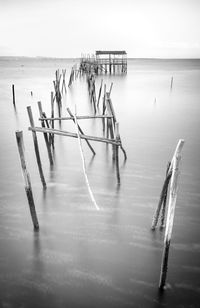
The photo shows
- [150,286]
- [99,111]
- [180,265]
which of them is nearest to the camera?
[150,286]

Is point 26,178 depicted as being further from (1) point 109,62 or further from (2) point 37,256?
(1) point 109,62

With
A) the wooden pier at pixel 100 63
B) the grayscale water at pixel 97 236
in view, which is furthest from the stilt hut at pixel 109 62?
the grayscale water at pixel 97 236

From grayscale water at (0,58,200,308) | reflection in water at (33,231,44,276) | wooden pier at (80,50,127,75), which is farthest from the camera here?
wooden pier at (80,50,127,75)

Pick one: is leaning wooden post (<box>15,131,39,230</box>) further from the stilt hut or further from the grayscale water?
the stilt hut

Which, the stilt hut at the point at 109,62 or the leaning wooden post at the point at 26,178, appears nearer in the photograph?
the leaning wooden post at the point at 26,178

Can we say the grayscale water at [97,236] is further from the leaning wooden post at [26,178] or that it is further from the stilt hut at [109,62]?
the stilt hut at [109,62]

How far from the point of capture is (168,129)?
8898mm

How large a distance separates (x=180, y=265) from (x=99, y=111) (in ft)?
31.2

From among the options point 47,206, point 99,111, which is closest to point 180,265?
point 47,206

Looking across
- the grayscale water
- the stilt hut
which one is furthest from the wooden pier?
the grayscale water

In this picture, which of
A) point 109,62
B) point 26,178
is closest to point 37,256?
point 26,178

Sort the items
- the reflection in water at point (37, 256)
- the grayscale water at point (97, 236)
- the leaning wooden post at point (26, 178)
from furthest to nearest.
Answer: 1. the leaning wooden post at point (26, 178)
2. the reflection in water at point (37, 256)
3. the grayscale water at point (97, 236)

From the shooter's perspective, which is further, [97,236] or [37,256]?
[97,236]

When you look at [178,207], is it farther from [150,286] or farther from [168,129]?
[168,129]
